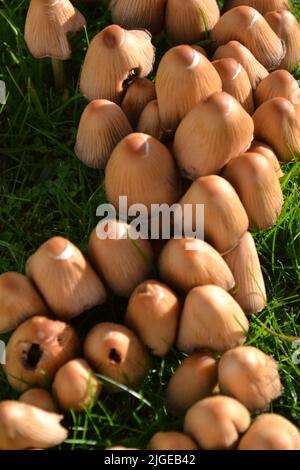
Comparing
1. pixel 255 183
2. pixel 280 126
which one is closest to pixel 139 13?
pixel 280 126

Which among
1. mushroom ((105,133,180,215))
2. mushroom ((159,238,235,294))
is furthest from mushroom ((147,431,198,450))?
mushroom ((105,133,180,215))

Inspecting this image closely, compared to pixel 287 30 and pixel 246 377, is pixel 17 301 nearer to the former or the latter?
pixel 246 377

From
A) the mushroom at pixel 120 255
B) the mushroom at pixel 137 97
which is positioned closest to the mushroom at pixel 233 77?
the mushroom at pixel 137 97

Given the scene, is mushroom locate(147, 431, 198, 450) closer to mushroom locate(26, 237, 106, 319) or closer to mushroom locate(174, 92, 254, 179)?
mushroom locate(26, 237, 106, 319)

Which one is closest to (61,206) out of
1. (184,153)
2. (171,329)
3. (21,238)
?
(21,238)

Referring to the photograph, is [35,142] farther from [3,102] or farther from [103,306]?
[103,306]
